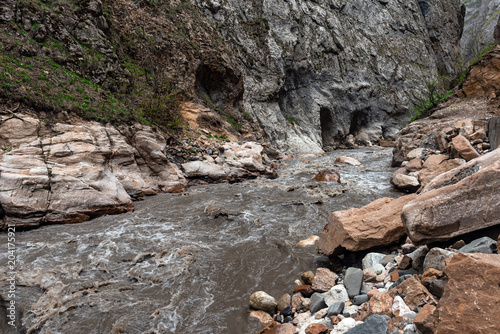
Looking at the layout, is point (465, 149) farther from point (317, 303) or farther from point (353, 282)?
point (317, 303)

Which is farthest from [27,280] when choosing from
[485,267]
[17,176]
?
[485,267]

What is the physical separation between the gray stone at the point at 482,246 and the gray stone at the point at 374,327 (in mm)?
1153

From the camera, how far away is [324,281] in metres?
3.51

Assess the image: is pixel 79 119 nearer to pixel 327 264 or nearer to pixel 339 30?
pixel 327 264

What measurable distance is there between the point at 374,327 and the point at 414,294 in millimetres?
564

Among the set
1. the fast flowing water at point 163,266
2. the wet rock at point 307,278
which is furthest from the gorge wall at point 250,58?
the wet rock at point 307,278

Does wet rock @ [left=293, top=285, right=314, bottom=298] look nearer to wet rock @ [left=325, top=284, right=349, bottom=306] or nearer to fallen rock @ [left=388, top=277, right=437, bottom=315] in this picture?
wet rock @ [left=325, top=284, right=349, bottom=306]

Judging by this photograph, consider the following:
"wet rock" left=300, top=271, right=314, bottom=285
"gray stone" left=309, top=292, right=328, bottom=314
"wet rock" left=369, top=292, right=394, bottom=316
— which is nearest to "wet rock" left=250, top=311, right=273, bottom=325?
"gray stone" left=309, top=292, right=328, bottom=314

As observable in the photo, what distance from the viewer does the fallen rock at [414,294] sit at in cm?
229

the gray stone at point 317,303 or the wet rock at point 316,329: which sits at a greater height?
the wet rock at point 316,329

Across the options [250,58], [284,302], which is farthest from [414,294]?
[250,58]

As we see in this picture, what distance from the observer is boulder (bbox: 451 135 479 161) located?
24.9 feet

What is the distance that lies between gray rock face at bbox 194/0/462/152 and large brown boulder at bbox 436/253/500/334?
2056 centimetres

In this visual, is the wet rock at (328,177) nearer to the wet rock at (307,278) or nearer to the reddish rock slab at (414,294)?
the wet rock at (307,278)
